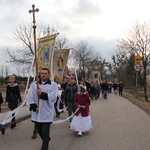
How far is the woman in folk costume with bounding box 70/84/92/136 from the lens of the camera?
319 inches

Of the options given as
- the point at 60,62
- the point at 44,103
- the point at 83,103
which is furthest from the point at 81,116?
the point at 60,62

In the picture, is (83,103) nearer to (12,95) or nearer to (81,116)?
(81,116)

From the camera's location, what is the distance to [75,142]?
23.0 ft

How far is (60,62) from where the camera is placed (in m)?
12.1

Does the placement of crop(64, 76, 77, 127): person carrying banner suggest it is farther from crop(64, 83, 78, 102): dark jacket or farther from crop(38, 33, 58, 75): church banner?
crop(38, 33, 58, 75): church banner

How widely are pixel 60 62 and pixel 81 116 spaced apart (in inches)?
168

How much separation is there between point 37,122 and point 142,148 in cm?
251

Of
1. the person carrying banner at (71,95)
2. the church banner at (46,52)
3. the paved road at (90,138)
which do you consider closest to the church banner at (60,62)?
the church banner at (46,52)

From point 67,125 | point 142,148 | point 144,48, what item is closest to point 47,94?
point 142,148

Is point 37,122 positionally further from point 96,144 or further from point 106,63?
point 106,63

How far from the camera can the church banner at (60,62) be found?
474 inches

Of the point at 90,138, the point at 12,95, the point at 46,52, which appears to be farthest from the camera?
the point at 46,52

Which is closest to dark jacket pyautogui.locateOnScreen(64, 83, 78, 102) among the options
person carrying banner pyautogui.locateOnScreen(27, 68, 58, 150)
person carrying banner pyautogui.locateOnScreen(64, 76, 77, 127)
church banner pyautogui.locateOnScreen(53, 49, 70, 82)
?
person carrying banner pyautogui.locateOnScreen(64, 76, 77, 127)

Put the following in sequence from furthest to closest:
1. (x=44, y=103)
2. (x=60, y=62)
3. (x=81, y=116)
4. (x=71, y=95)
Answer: (x=60, y=62), (x=71, y=95), (x=81, y=116), (x=44, y=103)
